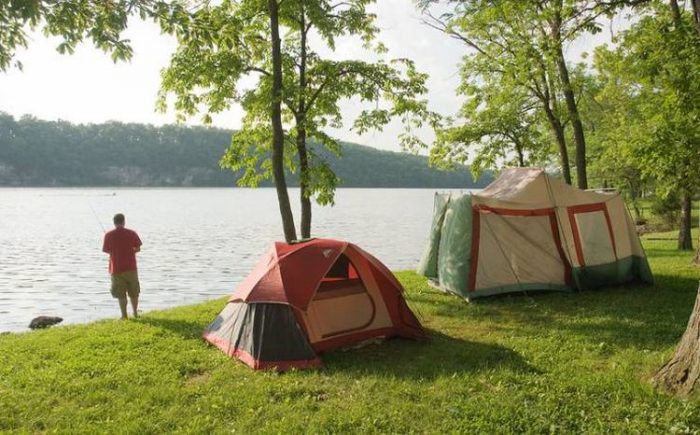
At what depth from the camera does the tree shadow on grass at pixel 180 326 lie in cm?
929

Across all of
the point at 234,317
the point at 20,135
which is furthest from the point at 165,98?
the point at 20,135

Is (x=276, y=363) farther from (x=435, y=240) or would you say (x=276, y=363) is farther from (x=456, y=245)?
(x=435, y=240)

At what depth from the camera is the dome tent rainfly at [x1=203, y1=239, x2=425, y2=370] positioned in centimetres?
751

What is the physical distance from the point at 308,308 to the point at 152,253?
981 inches

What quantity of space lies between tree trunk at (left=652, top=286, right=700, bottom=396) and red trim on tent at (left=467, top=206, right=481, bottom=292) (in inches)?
209

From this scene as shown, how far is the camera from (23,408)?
19.8 feet

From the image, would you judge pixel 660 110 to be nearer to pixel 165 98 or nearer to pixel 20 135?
pixel 165 98

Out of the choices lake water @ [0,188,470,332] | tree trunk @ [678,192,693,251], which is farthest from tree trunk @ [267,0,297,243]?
tree trunk @ [678,192,693,251]

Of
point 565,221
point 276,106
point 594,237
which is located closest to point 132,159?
point 276,106

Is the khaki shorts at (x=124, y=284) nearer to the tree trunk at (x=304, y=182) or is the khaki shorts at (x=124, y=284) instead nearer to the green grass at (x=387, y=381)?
the green grass at (x=387, y=381)

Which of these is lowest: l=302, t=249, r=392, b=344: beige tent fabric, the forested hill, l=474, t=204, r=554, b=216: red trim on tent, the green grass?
the green grass

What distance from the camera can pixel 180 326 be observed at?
32.8ft

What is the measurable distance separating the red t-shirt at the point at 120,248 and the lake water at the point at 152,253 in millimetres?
6124

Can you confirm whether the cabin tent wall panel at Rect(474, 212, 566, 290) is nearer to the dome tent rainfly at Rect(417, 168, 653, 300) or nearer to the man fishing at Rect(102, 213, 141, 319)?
the dome tent rainfly at Rect(417, 168, 653, 300)
